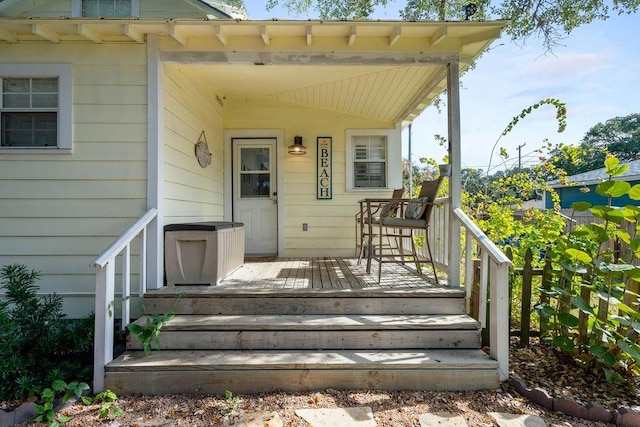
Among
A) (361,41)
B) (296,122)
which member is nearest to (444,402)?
(361,41)

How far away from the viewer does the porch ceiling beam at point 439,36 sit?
294 centimetres

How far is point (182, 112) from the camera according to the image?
11.8 feet

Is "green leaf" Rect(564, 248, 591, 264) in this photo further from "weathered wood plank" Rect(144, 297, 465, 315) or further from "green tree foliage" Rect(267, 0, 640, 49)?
"green tree foliage" Rect(267, 0, 640, 49)

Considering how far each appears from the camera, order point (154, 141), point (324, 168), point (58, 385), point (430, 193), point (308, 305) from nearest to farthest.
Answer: point (58, 385), point (308, 305), point (154, 141), point (430, 193), point (324, 168)

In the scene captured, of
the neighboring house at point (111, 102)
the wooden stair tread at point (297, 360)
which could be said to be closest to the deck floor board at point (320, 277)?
the wooden stair tread at point (297, 360)

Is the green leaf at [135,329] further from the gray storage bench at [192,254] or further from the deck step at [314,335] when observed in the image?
the gray storage bench at [192,254]

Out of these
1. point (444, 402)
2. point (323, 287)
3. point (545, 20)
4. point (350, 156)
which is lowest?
point (444, 402)

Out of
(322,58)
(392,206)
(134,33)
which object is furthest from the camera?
(392,206)

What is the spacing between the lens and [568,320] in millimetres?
2422

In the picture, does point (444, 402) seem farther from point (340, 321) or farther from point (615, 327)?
point (615, 327)

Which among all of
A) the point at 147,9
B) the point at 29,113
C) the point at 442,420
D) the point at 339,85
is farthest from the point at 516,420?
the point at 147,9

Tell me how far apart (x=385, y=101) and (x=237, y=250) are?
2.72 metres

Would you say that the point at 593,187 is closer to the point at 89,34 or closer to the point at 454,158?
the point at 454,158

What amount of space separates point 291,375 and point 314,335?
347 millimetres
